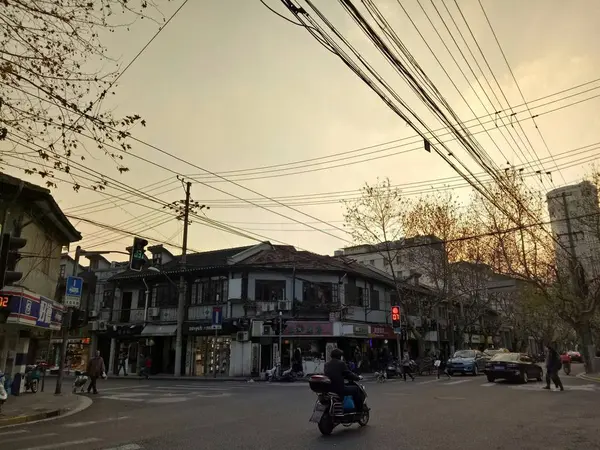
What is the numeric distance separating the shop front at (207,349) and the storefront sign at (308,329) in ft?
11.7

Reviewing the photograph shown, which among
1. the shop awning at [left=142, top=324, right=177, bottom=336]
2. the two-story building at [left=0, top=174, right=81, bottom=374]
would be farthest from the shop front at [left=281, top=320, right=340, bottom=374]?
the two-story building at [left=0, top=174, right=81, bottom=374]

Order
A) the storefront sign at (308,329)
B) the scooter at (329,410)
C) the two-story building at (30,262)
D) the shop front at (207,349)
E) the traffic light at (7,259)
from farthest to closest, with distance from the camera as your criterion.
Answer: the shop front at (207,349)
the storefront sign at (308,329)
the two-story building at (30,262)
the scooter at (329,410)
the traffic light at (7,259)

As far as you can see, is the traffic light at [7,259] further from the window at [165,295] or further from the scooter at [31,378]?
the window at [165,295]

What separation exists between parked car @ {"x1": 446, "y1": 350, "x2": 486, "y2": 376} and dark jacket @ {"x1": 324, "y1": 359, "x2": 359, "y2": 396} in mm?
22425

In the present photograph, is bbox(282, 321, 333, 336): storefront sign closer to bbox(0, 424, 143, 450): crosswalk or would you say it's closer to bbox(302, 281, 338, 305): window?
bbox(302, 281, 338, 305): window

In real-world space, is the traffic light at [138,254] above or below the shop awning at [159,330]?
above

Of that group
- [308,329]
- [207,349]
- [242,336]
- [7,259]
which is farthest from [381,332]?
[7,259]

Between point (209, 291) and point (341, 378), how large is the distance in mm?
25453

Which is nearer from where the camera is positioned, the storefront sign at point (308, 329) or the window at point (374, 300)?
the storefront sign at point (308, 329)

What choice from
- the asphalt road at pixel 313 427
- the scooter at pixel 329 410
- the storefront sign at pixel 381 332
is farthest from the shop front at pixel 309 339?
the scooter at pixel 329 410

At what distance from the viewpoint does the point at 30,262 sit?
17.2 m

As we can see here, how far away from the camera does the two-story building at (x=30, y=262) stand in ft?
47.8

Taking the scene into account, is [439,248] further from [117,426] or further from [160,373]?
[117,426]

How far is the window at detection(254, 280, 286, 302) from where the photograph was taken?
105ft
